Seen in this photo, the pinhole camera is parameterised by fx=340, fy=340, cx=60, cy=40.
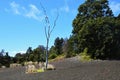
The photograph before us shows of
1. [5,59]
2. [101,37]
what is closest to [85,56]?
[101,37]

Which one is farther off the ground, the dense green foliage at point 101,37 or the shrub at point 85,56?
the dense green foliage at point 101,37

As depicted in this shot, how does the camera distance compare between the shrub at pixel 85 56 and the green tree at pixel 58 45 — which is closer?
the shrub at pixel 85 56

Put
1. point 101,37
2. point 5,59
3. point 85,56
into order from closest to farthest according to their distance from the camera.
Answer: point 101,37 < point 85,56 < point 5,59

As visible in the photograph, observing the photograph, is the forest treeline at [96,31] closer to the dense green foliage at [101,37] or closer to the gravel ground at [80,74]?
the dense green foliage at [101,37]

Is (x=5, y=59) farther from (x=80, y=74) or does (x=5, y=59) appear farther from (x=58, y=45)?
(x=80, y=74)

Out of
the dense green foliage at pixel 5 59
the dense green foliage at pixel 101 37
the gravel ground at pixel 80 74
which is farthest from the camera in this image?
the dense green foliage at pixel 5 59

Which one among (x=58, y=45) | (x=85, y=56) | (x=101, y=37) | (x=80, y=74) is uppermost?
(x=58, y=45)

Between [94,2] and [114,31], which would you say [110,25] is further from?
[94,2]

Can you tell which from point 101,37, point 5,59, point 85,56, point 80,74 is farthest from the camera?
point 5,59

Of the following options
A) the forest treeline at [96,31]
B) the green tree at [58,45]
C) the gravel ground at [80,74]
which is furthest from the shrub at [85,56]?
the green tree at [58,45]

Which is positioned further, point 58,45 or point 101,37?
point 58,45

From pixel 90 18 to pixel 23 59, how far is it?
30.1 meters

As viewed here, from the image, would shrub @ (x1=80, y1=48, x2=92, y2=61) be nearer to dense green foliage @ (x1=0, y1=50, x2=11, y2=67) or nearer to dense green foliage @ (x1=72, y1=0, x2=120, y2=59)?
dense green foliage @ (x1=72, y1=0, x2=120, y2=59)

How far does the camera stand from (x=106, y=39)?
56.0 metres
